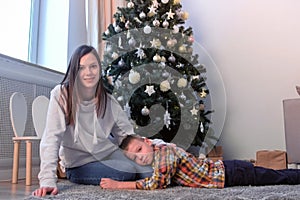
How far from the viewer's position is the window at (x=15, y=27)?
2.68 m

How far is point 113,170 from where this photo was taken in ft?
5.45

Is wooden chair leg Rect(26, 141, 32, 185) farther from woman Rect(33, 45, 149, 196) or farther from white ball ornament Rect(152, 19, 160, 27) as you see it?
white ball ornament Rect(152, 19, 160, 27)

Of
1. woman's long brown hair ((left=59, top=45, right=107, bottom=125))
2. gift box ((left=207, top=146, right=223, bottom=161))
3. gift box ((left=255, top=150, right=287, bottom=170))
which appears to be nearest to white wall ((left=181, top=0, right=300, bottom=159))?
gift box ((left=207, top=146, right=223, bottom=161))

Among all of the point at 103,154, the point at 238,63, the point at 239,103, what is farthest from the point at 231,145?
the point at 103,154

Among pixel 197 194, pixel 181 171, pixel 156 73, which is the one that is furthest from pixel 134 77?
pixel 197 194

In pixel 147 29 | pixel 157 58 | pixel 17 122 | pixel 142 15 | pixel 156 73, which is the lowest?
pixel 17 122

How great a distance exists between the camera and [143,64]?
267 cm

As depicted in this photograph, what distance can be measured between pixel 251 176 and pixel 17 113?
1.37 metres

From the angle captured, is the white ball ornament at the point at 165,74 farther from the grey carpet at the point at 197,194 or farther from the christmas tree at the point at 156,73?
the grey carpet at the point at 197,194

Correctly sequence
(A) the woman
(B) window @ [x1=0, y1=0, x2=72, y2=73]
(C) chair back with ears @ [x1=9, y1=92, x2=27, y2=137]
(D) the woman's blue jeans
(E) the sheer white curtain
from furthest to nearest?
1. (E) the sheer white curtain
2. (B) window @ [x1=0, y1=0, x2=72, y2=73]
3. (C) chair back with ears @ [x1=9, y1=92, x2=27, y2=137]
4. (D) the woman's blue jeans
5. (A) the woman

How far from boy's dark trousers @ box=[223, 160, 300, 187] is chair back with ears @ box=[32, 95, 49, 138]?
45.3 inches

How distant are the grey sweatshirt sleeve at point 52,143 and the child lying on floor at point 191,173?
0.86ft

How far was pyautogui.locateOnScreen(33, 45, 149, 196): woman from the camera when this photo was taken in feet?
4.93

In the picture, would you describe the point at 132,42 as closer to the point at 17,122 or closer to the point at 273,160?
the point at 17,122
